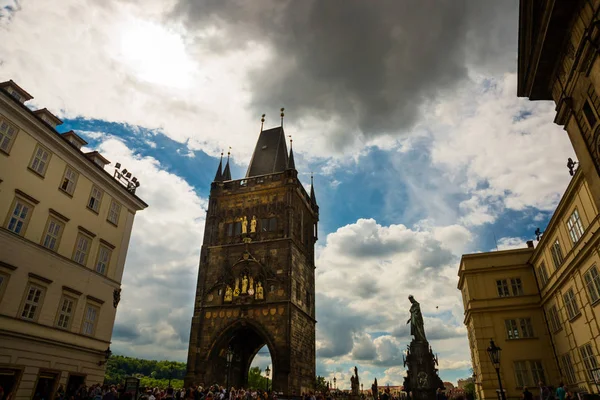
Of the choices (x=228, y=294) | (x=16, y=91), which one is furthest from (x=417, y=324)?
(x=16, y=91)

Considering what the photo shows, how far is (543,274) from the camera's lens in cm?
2519

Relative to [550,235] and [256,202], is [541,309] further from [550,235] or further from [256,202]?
[256,202]

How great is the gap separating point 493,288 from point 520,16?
69.6 ft

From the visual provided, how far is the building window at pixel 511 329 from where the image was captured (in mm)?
25906

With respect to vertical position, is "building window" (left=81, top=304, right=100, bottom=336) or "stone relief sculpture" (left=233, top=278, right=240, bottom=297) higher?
"stone relief sculpture" (left=233, top=278, right=240, bottom=297)

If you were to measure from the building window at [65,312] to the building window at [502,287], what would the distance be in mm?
26700

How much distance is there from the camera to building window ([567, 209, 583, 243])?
18.9 metres

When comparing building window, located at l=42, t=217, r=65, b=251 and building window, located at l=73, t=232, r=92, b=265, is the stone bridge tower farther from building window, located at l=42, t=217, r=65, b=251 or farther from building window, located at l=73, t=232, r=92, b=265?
building window, located at l=42, t=217, r=65, b=251

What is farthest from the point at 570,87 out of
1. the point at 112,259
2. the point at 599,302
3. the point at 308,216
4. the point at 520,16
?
the point at 308,216

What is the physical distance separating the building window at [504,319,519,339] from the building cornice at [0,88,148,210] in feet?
84.7

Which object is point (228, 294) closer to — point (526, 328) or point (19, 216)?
point (19, 216)

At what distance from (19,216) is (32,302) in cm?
397

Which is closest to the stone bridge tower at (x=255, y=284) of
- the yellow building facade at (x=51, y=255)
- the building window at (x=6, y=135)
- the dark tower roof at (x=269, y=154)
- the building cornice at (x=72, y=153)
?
the dark tower roof at (x=269, y=154)

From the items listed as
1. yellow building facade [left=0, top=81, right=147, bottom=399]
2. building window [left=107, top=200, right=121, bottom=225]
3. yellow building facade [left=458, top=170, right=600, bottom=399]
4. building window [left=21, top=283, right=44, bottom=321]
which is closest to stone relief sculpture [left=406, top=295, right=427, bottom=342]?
yellow building facade [left=458, top=170, right=600, bottom=399]
